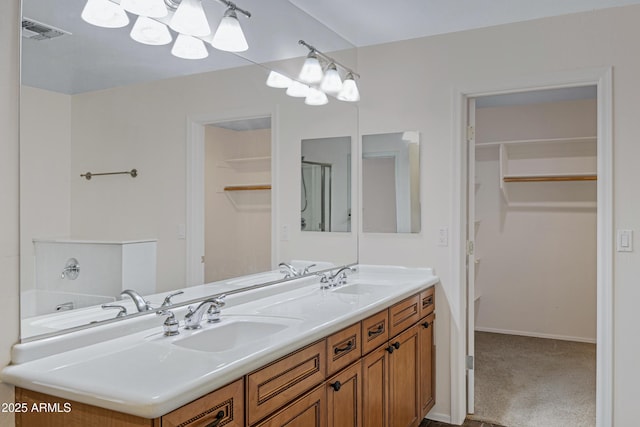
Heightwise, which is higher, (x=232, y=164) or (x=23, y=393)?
(x=232, y=164)

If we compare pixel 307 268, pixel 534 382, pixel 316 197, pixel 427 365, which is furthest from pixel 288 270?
pixel 534 382

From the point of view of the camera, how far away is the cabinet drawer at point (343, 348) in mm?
1862

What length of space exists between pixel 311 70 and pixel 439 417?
224 centimetres

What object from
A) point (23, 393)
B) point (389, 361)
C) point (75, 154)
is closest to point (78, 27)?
point (75, 154)

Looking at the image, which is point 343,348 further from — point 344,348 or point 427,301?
point 427,301

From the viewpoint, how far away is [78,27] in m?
1.59

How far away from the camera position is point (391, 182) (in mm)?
3234

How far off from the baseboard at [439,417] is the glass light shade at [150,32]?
2567mm

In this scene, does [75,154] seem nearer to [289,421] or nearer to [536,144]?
[289,421]

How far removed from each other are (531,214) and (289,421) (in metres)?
4.00

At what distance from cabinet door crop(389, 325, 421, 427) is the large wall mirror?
0.72 meters

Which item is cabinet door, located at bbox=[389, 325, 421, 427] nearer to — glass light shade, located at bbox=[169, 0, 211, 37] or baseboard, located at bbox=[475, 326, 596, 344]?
glass light shade, located at bbox=[169, 0, 211, 37]

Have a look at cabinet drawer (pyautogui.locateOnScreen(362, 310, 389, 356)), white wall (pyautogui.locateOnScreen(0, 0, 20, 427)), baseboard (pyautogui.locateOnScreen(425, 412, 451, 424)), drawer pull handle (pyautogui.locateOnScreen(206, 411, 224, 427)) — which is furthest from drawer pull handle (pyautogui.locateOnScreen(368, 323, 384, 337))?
white wall (pyautogui.locateOnScreen(0, 0, 20, 427))

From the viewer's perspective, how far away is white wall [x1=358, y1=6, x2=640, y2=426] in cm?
261
